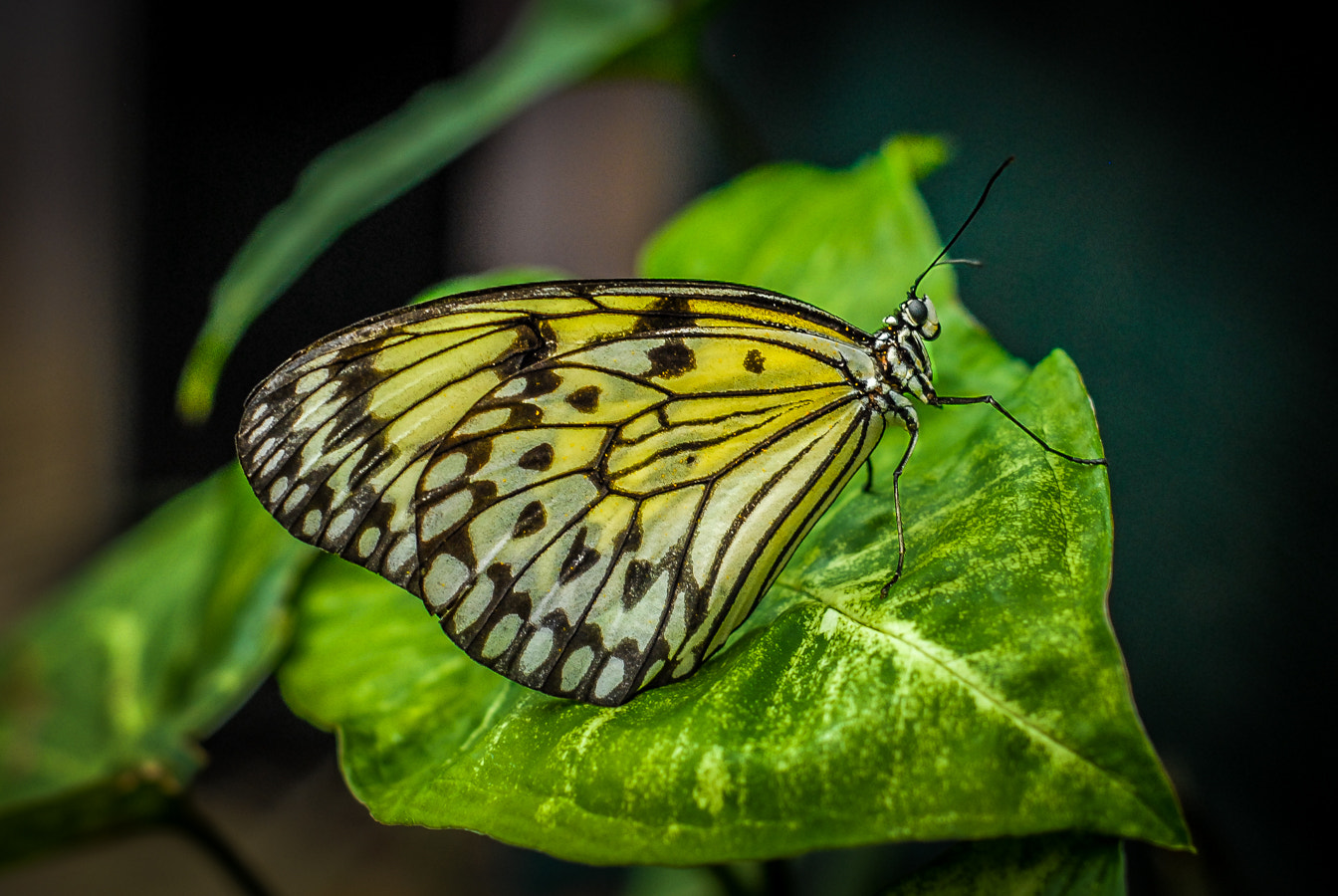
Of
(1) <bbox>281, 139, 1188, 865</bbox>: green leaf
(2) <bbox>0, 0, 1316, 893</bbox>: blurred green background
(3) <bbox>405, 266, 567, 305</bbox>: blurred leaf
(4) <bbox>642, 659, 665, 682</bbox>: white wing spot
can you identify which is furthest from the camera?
(3) <bbox>405, 266, 567, 305</bbox>: blurred leaf

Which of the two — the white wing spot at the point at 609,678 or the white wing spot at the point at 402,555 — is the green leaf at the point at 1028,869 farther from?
the white wing spot at the point at 402,555

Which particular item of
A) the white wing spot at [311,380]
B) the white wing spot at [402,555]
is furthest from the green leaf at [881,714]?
the white wing spot at [311,380]

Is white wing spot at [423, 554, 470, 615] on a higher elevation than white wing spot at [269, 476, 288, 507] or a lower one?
lower

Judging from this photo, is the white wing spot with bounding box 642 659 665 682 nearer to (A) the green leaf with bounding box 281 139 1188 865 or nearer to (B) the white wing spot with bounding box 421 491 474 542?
(A) the green leaf with bounding box 281 139 1188 865

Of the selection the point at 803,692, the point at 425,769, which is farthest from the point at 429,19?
the point at 803,692

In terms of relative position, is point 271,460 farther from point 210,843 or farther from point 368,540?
point 210,843

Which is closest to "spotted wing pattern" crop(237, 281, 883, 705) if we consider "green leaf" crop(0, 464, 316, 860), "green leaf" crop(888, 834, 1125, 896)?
"green leaf" crop(888, 834, 1125, 896)
